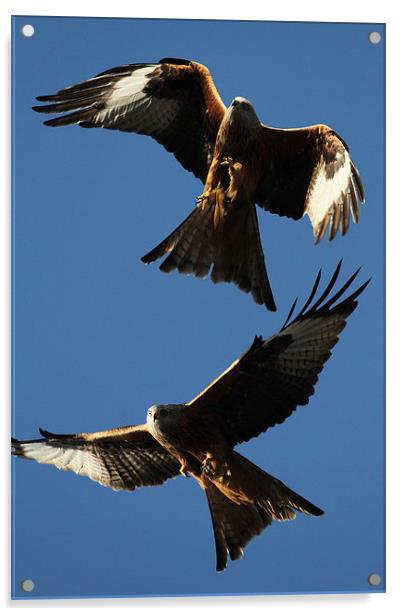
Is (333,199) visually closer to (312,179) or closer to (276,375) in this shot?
(312,179)

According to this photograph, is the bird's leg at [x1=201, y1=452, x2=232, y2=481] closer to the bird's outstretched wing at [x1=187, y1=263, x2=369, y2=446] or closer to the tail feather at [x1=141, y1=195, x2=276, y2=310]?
the bird's outstretched wing at [x1=187, y1=263, x2=369, y2=446]

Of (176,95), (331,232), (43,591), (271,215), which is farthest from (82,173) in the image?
(43,591)

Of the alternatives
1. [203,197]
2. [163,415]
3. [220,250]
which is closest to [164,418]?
[163,415]

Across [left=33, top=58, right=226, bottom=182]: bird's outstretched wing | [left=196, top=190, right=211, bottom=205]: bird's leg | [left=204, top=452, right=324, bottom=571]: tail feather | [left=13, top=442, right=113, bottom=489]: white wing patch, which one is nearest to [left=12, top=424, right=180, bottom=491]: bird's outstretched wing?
[left=13, top=442, right=113, bottom=489]: white wing patch
